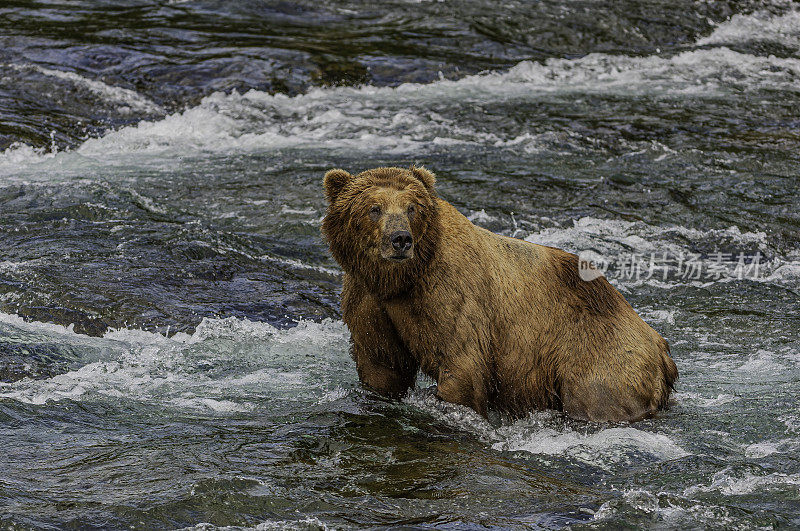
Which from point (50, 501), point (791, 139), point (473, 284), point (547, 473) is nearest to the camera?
point (50, 501)

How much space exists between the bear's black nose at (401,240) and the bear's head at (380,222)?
8 cm

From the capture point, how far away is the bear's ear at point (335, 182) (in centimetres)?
612

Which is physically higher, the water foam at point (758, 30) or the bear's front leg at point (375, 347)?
the water foam at point (758, 30)

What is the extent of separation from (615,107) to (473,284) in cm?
917

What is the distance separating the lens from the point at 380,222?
5762 millimetres

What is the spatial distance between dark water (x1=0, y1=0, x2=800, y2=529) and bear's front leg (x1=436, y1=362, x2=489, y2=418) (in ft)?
0.28

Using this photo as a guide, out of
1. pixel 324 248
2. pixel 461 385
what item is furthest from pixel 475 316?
pixel 324 248

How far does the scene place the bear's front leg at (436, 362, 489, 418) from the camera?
5934 mm

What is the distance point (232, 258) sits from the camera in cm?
915

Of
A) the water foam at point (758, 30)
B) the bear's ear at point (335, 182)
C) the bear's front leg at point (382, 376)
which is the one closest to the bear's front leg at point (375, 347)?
the bear's front leg at point (382, 376)

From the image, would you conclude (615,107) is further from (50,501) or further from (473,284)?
(50,501)

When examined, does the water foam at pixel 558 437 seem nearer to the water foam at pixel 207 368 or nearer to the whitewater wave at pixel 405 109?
the water foam at pixel 207 368

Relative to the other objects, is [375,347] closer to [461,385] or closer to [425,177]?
[461,385]

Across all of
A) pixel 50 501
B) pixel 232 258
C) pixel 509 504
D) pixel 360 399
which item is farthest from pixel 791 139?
pixel 50 501
